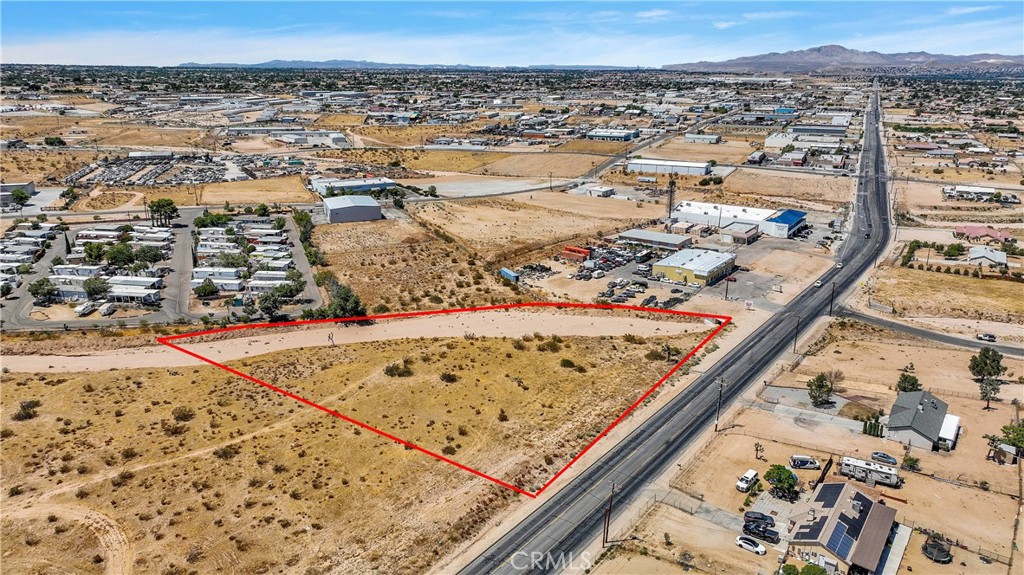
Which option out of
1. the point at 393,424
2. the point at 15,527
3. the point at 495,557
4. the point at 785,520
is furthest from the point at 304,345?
the point at 785,520

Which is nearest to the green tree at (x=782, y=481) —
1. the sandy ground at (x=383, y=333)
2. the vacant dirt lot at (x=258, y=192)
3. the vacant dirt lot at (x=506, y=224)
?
the sandy ground at (x=383, y=333)

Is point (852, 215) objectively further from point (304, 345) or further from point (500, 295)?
point (304, 345)

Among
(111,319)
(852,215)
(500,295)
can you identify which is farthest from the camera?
(852,215)

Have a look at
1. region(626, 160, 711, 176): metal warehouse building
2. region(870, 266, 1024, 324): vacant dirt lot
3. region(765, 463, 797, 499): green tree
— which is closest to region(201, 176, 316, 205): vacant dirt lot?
region(626, 160, 711, 176): metal warehouse building

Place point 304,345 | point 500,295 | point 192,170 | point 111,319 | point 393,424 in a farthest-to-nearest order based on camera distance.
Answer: point 192,170 → point 500,295 → point 111,319 → point 304,345 → point 393,424

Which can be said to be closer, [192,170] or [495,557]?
[495,557]

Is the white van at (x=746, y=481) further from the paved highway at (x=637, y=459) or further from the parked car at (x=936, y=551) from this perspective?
the parked car at (x=936, y=551)

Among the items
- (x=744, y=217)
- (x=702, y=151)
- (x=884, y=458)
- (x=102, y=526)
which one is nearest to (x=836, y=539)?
(x=884, y=458)
